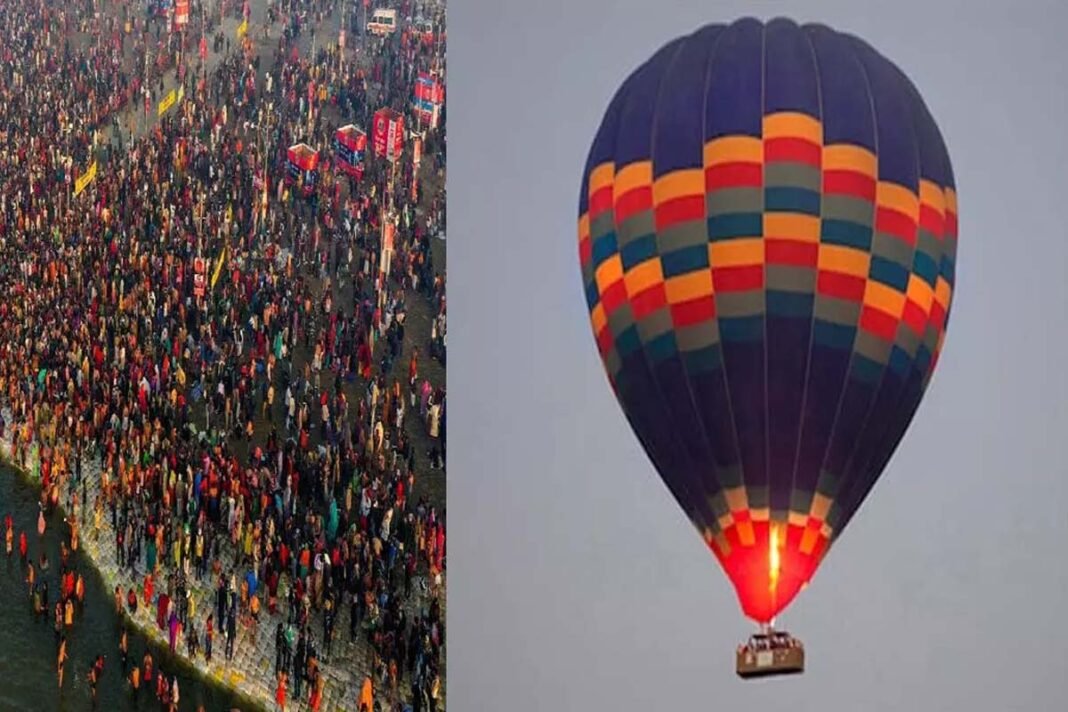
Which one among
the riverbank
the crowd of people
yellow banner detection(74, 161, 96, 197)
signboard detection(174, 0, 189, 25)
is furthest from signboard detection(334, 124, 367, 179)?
the riverbank

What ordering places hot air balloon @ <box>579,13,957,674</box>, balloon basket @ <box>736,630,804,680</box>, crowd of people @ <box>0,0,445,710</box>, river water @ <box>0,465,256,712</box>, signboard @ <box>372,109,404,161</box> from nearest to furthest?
hot air balloon @ <box>579,13,957,674</box>
balloon basket @ <box>736,630,804,680</box>
river water @ <box>0,465,256,712</box>
crowd of people @ <box>0,0,445,710</box>
signboard @ <box>372,109,404,161</box>

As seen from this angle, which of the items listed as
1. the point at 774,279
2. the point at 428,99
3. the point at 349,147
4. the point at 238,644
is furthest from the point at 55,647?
the point at 774,279

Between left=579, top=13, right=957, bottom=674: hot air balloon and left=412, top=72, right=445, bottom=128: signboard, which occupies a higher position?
left=412, top=72, right=445, bottom=128: signboard

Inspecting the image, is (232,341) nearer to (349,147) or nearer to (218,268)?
(218,268)

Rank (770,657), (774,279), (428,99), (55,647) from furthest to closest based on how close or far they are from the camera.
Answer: (428,99) < (55,647) < (770,657) < (774,279)

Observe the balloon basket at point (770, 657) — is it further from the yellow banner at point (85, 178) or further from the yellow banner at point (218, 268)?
the yellow banner at point (85, 178)

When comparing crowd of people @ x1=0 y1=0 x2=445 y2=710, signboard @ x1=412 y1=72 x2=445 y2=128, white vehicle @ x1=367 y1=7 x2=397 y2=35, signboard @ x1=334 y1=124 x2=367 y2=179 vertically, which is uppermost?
white vehicle @ x1=367 y1=7 x2=397 y2=35

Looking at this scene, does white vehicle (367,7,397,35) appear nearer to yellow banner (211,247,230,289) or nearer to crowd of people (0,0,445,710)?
crowd of people (0,0,445,710)
